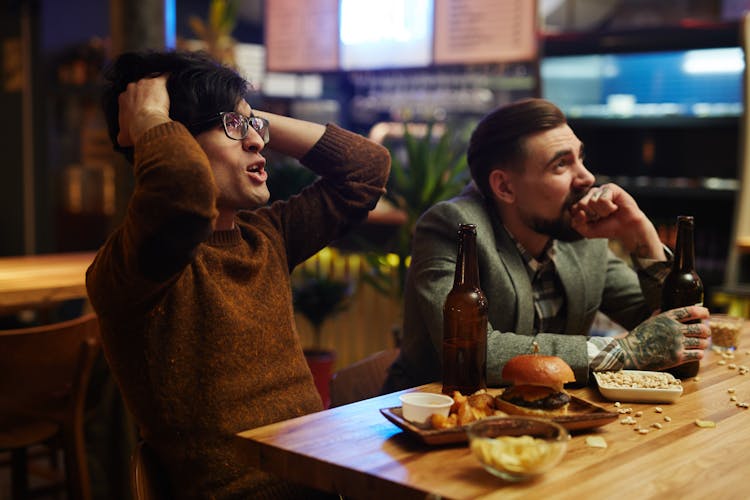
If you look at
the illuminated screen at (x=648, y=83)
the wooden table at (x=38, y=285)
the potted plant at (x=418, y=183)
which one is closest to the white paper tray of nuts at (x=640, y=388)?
the potted plant at (x=418, y=183)

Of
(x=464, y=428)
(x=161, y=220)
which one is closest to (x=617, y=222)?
(x=464, y=428)

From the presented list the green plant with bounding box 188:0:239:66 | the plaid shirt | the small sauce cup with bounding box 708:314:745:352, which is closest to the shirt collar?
the plaid shirt

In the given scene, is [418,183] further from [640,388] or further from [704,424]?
[704,424]

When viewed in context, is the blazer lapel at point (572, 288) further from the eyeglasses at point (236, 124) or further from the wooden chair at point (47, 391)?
the wooden chair at point (47, 391)

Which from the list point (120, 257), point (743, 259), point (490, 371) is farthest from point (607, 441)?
point (743, 259)

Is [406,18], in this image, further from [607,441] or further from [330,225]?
[607,441]

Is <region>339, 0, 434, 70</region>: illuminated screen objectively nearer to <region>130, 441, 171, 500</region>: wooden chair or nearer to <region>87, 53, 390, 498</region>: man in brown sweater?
<region>87, 53, 390, 498</region>: man in brown sweater

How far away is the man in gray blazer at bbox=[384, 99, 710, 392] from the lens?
2.09m

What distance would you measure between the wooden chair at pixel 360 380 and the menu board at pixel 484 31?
2.63 metres

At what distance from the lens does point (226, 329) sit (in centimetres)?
170

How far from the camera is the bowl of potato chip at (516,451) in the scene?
47.3 inches

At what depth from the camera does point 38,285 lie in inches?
140

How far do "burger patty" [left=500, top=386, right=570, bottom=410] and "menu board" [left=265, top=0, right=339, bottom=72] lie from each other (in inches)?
160

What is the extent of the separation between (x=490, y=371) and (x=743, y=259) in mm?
3201
